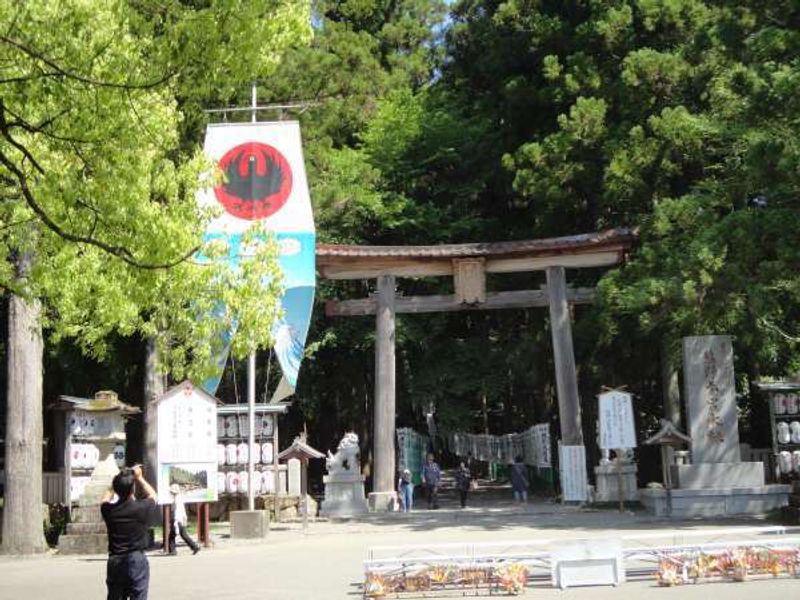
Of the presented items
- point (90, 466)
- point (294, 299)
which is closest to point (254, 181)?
point (294, 299)

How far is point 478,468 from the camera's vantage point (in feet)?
152

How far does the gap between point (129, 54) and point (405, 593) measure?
6.23m

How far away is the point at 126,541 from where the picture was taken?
643 centimetres

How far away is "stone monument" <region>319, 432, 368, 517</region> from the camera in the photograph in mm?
20203

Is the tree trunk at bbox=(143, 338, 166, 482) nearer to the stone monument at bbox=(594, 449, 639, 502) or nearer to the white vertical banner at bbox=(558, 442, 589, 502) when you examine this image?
the white vertical banner at bbox=(558, 442, 589, 502)

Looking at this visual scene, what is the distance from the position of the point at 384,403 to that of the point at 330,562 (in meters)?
8.99

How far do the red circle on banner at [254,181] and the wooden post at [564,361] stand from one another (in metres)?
7.44

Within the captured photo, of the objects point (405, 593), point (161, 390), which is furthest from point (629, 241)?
point (405, 593)

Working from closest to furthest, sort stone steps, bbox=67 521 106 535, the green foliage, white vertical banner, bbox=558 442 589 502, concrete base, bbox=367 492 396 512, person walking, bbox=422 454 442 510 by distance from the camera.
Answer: the green foliage → stone steps, bbox=67 521 106 535 → white vertical banner, bbox=558 442 589 502 → concrete base, bbox=367 492 396 512 → person walking, bbox=422 454 442 510

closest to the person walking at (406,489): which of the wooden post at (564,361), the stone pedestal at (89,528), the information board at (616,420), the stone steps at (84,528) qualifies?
the wooden post at (564,361)

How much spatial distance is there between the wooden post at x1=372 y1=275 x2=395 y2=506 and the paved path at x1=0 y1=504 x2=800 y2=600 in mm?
1263

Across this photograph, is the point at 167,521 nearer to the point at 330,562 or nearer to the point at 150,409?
the point at 330,562

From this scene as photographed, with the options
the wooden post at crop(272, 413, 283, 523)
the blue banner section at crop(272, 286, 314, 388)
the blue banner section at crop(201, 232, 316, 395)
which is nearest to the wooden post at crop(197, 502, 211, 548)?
the blue banner section at crop(201, 232, 316, 395)

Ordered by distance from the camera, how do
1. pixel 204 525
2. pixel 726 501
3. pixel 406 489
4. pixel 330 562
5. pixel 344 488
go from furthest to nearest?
pixel 406 489
pixel 344 488
pixel 726 501
pixel 204 525
pixel 330 562
